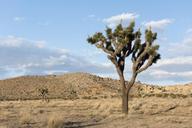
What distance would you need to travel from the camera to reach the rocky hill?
367 feet

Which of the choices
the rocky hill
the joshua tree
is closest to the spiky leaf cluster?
the joshua tree

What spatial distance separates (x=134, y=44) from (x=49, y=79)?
322 feet

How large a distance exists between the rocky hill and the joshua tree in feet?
239

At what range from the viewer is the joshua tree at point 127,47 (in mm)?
32250

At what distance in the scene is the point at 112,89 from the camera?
118 meters

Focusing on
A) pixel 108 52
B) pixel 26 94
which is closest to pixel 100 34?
pixel 108 52

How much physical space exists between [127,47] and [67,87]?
88712 millimetres

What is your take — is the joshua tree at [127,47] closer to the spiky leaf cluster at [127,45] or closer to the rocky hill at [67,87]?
the spiky leaf cluster at [127,45]

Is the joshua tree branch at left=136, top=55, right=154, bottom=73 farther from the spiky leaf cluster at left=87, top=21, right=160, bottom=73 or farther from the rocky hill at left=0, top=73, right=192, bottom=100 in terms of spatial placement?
the rocky hill at left=0, top=73, right=192, bottom=100

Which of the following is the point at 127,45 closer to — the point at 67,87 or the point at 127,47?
the point at 127,47

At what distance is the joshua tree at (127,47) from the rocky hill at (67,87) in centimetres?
7288

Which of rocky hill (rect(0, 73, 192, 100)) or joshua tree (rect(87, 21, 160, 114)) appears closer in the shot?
joshua tree (rect(87, 21, 160, 114))

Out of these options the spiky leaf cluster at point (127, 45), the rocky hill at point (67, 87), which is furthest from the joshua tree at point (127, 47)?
the rocky hill at point (67, 87)

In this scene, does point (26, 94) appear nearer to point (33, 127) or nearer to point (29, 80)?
point (29, 80)
